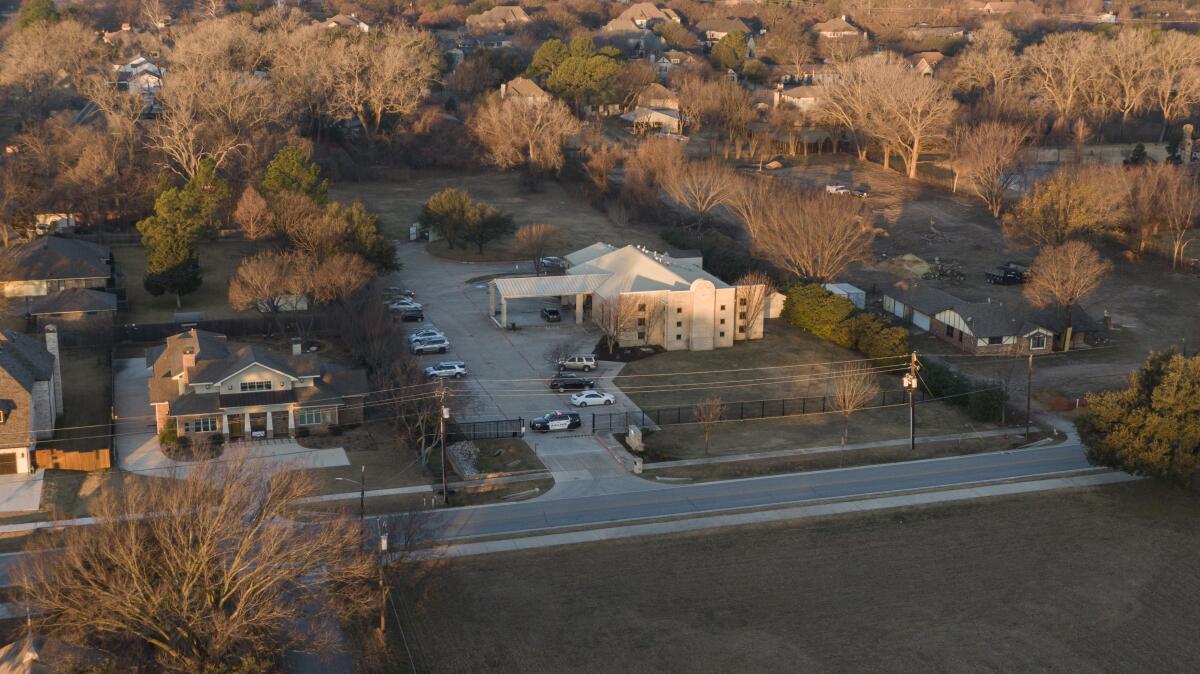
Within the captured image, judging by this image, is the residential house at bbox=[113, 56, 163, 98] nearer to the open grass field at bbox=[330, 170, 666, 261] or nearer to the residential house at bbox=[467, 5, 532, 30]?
the open grass field at bbox=[330, 170, 666, 261]

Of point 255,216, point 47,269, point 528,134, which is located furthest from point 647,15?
point 47,269

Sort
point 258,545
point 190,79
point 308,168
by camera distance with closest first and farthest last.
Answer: point 258,545, point 308,168, point 190,79

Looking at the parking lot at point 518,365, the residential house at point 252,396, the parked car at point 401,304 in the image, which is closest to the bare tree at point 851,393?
the parking lot at point 518,365

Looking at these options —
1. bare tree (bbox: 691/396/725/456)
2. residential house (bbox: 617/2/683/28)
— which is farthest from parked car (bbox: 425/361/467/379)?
residential house (bbox: 617/2/683/28)

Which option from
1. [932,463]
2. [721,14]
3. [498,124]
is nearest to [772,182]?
[498,124]

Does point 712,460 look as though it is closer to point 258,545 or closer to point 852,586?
point 852,586

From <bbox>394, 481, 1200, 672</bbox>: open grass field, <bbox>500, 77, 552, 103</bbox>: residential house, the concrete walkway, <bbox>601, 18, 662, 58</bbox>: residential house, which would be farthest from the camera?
<bbox>601, 18, 662, 58</bbox>: residential house
